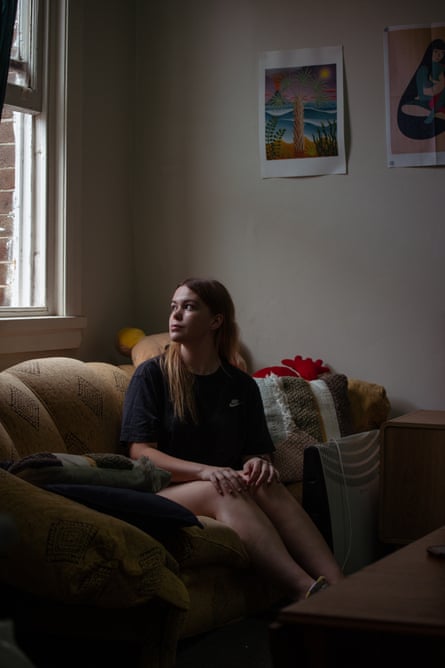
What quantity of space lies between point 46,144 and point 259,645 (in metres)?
1.93

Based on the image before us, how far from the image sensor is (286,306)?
374cm

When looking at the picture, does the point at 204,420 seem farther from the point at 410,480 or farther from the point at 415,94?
the point at 415,94

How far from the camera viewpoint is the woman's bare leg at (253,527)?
243 centimetres

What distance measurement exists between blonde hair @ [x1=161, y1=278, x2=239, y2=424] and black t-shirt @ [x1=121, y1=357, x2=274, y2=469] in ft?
0.08

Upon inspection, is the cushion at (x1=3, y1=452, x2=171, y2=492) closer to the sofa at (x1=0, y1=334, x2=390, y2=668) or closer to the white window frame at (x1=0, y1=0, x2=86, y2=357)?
the sofa at (x1=0, y1=334, x2=390, y2=668)

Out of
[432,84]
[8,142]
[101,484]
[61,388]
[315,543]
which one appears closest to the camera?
[101,484]

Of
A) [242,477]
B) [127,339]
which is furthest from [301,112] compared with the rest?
[242,477]

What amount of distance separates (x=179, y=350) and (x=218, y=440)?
318mm

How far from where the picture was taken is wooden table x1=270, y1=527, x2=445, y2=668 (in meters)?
1.47

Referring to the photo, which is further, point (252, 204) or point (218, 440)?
point (252, 204)

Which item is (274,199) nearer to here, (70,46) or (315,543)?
(70,46)

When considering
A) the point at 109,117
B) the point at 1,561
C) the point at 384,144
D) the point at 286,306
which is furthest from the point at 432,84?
the point at 1,561

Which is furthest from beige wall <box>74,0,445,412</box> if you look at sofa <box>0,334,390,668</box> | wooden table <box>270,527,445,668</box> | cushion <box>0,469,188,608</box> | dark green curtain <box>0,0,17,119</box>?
wooden table <box>270,527,445,668</box>

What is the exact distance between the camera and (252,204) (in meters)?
3.80
